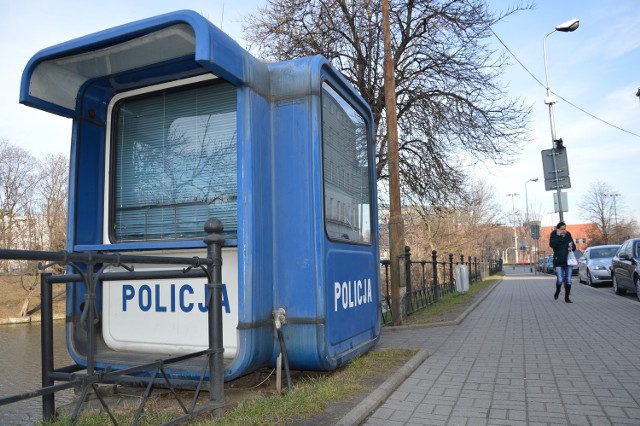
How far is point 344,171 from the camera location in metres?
4.68

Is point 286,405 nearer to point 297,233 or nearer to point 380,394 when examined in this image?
point 380,394

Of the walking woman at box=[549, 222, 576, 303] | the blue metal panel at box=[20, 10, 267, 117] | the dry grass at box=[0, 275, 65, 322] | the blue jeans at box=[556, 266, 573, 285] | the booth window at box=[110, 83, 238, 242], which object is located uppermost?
the blue metal panel at box=[20, 10, 267, 117]

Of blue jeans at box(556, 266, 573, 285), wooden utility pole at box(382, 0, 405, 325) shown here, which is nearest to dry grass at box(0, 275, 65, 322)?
wooden utility pole at box(382, 0, 405, 325)

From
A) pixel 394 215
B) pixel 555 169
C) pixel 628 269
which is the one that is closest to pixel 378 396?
pixel 394 215

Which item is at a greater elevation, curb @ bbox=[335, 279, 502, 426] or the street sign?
the street sign

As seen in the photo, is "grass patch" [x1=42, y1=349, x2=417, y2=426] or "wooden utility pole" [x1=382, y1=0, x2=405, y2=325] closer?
"grass patch" [x1=42, y1=349, x2=417, y2=426]

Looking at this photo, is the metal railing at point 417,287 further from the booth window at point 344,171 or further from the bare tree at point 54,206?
the bare tree at point 54,206

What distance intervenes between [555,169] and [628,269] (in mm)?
4236

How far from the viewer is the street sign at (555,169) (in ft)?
49.2

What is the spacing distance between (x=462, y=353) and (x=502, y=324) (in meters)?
2.83

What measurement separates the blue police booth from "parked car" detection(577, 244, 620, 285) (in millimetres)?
15287

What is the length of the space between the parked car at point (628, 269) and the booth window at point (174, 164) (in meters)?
10.7

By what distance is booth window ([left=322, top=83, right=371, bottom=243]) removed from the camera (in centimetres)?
418

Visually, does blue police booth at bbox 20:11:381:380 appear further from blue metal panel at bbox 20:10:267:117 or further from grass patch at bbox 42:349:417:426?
grass patch at bbox 42:349:417:426
